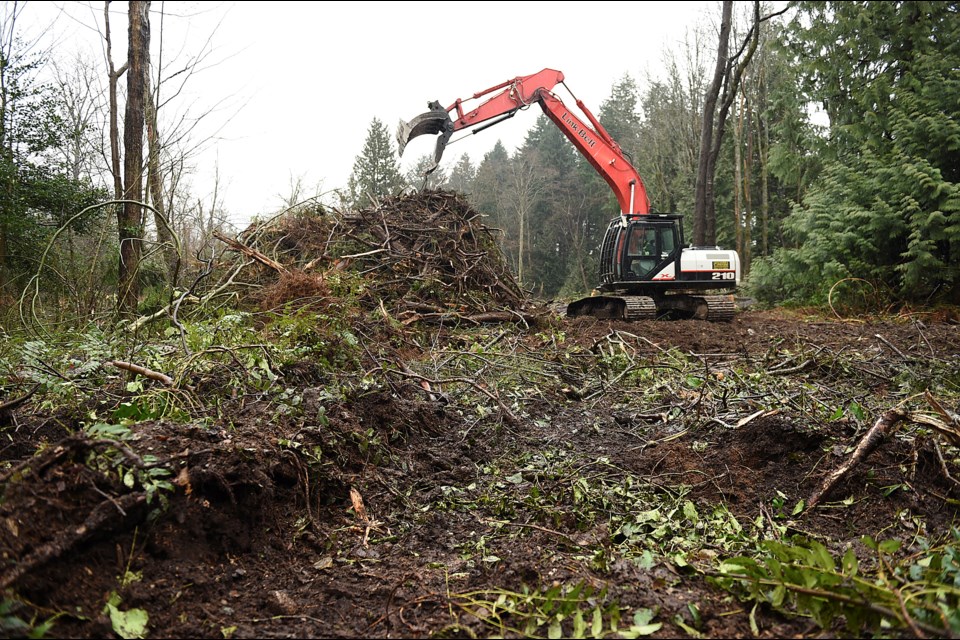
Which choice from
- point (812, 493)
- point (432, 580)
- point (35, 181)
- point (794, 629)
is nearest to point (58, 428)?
point (432, 580)

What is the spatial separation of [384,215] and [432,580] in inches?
346

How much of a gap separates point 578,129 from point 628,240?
2.75 m

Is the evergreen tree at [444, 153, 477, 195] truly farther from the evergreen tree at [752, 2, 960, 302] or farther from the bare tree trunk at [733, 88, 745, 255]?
the evergreen tree at [752, 2, 960, 302]

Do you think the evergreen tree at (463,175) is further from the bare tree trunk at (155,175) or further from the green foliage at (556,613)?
the green foliage at (556,613)

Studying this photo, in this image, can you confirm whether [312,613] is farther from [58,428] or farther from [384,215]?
[384,215]

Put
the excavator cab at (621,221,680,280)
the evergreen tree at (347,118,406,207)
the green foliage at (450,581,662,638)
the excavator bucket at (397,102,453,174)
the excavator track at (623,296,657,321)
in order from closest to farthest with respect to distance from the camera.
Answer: the green foliage at (450,581,662,638) → the excavator bucket at (397,102,453,174) → the excavator track at (623,296,657,321) → the excavator cab at (621,221,680,280) → the evergreen tree at (347,118,406,207)

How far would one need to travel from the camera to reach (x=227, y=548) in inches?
87.9

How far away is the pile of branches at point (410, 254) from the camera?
9031 millimetres

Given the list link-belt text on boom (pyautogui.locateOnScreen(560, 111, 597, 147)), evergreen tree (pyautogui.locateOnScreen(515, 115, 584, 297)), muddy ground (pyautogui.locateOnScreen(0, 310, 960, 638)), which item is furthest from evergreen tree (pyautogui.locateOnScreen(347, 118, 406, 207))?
muddy ground (pyautogui.locateOnScreen(0, 310, 960, 638))

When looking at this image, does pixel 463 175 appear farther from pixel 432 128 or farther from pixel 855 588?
pixel 855 588

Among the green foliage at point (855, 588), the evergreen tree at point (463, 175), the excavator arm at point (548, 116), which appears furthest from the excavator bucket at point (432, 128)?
the evergreen tree at point (463, 175)

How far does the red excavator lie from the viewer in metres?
11.5

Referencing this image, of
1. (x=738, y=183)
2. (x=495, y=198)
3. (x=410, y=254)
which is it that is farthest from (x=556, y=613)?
(x=495, y=198)

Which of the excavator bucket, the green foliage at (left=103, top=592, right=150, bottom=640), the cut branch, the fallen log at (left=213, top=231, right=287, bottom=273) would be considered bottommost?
the green foliage at (left=103, top=592, right=150, bottom=640)
